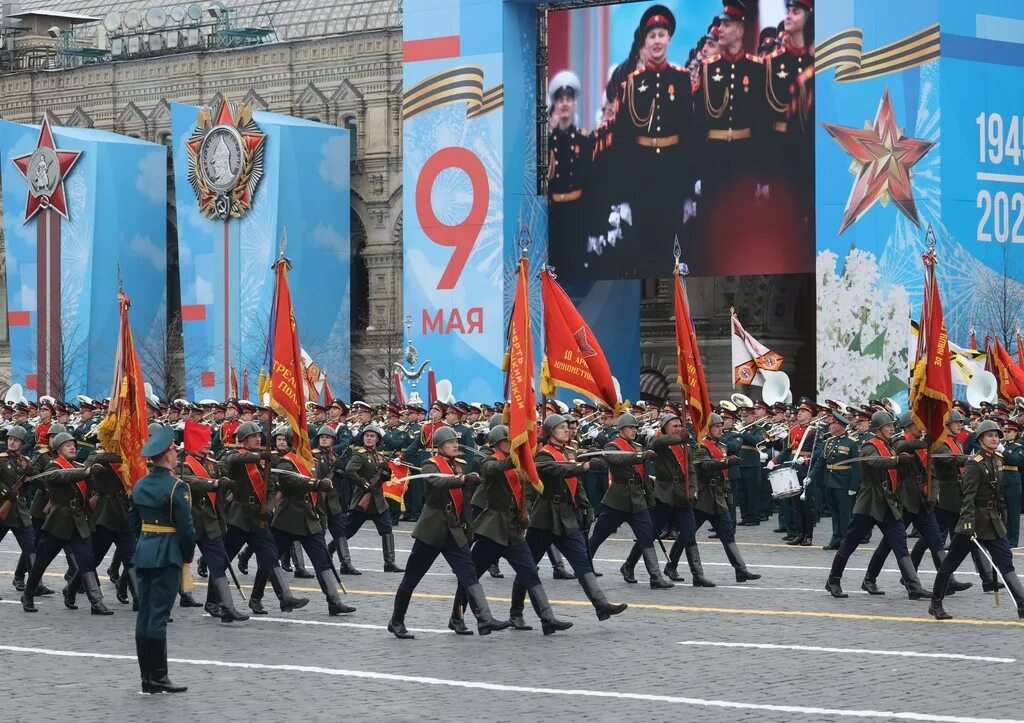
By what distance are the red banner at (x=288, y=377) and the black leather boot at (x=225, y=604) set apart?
1452mm

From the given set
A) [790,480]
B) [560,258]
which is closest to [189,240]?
[560,258]

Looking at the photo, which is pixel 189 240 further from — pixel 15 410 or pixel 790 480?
pixel 790 480

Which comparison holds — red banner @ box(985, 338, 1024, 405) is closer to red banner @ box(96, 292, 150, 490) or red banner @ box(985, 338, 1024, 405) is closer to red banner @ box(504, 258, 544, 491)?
red banner @ box(504, 258, 544, 491)

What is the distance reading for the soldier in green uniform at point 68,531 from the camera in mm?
16938

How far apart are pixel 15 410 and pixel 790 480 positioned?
16926 mm

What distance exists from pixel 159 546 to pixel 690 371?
7.85 m

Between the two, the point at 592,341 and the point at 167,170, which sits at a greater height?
the point at 167,170

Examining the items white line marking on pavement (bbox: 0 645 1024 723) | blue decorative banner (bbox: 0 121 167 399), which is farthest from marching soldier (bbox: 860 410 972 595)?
blue decorative banner (bbox: 0 121 167 399)

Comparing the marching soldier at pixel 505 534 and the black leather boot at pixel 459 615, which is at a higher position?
the marching soldier at pixel 505 534

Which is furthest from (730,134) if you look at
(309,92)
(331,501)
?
(331,501)

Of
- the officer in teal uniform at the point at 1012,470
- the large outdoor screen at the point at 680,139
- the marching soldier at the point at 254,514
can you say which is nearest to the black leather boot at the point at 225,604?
the marching soldier at the point at 254,514

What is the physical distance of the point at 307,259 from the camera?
51625 millimetres

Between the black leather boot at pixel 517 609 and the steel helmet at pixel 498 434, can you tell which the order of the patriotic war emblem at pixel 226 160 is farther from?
the black leather boot at pixel 517 609

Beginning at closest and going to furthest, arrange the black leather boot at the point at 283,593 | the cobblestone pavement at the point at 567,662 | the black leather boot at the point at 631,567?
the cobblestone pavement at the point at 567,662 → the black leather boot at the point at 283,593 → the black leather boot at the point at 631,567
